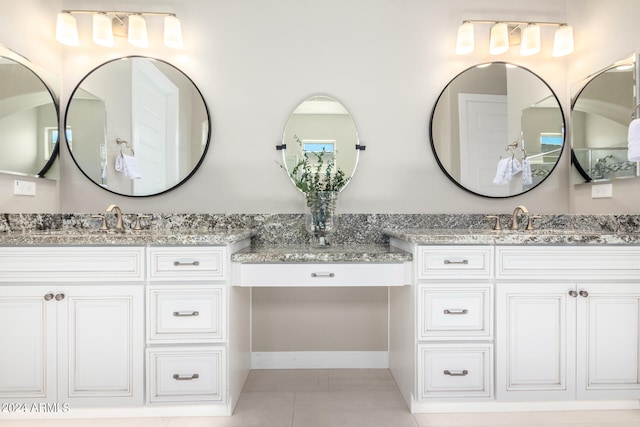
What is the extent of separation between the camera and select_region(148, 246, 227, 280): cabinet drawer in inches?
59.0

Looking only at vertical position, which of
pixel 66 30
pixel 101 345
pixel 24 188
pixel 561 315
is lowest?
pixel 101 345

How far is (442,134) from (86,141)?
2112mm

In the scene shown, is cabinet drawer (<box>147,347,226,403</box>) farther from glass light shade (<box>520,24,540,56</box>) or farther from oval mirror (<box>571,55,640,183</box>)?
glass light shade (<box>520,24,540,56</box>)

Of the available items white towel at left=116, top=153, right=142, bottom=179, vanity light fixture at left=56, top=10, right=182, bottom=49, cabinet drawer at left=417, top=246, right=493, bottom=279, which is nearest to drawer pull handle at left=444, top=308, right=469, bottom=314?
cabinet drawer at left=417, top=246, right=493, bottom=279

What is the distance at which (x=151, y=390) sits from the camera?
4.95ft

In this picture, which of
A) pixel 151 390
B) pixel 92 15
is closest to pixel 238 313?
pixel 151 390

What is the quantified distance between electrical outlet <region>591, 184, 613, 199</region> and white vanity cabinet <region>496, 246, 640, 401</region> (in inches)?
21.0

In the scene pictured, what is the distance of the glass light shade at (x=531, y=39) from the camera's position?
2.07 m

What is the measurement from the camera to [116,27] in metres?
2.04

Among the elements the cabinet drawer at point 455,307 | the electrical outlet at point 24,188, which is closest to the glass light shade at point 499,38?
the cabinet drawer at point 455,307

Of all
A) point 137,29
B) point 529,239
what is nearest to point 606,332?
point 529,239

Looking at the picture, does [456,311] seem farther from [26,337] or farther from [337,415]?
[26,337]

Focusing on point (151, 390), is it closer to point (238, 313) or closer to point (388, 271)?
point (238, 313)

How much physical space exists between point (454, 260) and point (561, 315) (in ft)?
1.76
